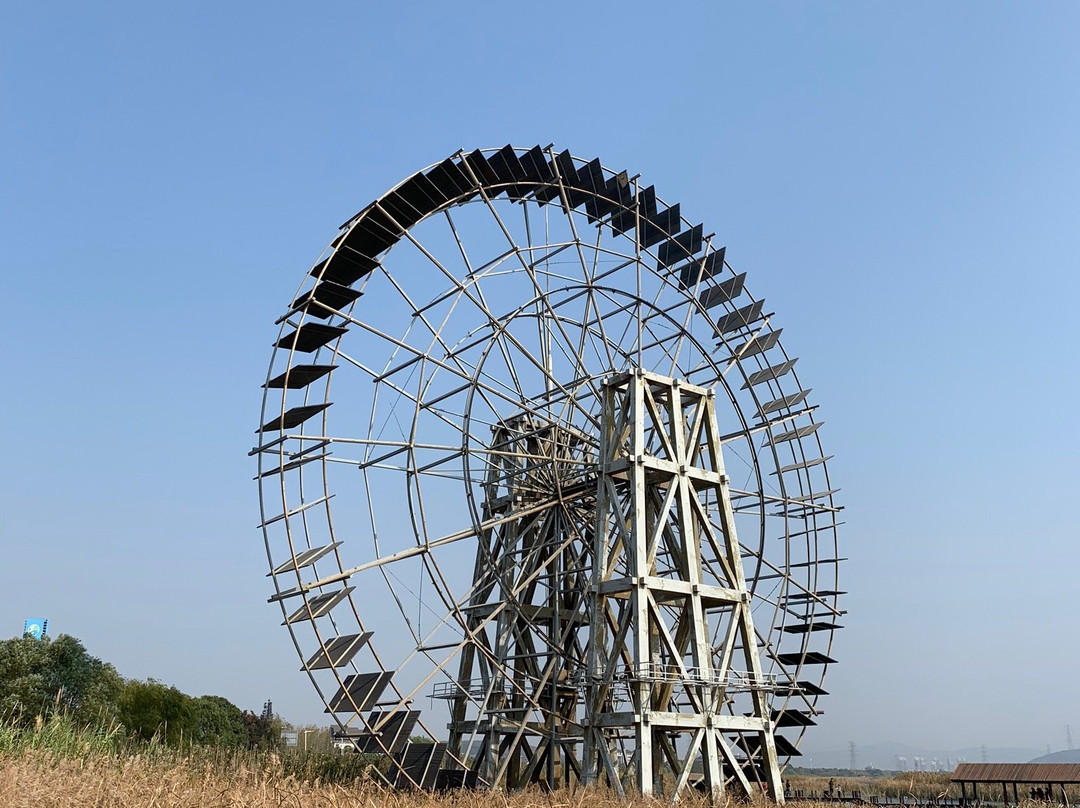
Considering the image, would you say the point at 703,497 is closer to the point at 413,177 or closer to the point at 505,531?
the point at 505,531

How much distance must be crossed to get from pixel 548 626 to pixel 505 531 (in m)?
2.72

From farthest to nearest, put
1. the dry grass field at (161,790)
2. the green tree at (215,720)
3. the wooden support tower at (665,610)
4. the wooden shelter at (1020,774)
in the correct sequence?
the green tree at (215,720), the wooden shelter at (1020,774), the wooden support tower at (665,610), the dry grass field at (161,790)

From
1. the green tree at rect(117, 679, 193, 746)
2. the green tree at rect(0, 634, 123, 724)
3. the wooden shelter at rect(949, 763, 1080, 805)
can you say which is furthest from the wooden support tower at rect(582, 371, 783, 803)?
the green tree at rect(117, 679, 193, 746)

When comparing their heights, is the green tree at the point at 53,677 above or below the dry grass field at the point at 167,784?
above

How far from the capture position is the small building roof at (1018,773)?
1267 inches

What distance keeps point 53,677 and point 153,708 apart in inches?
350

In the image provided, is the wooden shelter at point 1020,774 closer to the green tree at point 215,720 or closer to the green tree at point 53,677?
the green tree at point 53,677

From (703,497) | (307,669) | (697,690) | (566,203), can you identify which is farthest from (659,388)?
(307,669)

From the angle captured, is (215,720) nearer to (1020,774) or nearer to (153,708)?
(153,708)

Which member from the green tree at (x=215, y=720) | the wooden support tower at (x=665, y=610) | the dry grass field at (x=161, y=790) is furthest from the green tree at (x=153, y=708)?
the dry grass field at (x=161, y=790)

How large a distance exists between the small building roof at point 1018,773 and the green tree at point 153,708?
125 ft

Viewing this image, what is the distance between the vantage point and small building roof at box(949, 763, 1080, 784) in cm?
3219

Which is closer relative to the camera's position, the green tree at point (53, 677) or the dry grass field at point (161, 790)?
the dry grass field at point (161, 790)

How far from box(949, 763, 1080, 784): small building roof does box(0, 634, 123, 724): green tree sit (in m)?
32.0
